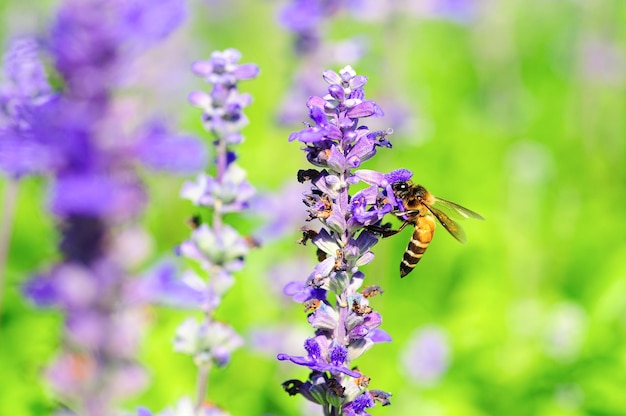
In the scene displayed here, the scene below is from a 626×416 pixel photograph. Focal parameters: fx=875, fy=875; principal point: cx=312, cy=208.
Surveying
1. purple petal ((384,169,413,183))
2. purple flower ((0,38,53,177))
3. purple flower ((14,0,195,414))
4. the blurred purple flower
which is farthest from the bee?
the blurred purple flower

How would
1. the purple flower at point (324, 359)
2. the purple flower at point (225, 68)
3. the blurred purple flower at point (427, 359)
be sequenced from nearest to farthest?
1. the purple flower at point (324, 359)
2. the purple flower at point (225, 68)
3. the blurred purple flower at point (427, 359)

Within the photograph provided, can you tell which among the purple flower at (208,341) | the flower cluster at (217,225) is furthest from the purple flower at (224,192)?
the purple flower at (208,341)

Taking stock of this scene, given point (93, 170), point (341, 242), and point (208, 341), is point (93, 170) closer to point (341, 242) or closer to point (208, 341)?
point (208, 341)

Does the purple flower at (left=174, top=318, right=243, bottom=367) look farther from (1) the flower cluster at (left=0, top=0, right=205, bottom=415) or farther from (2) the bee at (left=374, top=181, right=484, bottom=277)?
(2) the bee at (left=374, top=181, right=484, bottom=277)

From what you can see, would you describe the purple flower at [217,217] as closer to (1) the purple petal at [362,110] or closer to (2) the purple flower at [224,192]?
(2) the purple flower at [224,192]

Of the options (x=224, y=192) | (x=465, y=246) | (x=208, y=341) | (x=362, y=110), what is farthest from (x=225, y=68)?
(x=465, y=246)

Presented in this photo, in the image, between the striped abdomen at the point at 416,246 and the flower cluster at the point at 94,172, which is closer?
the flower cluster at the point at 94,172
